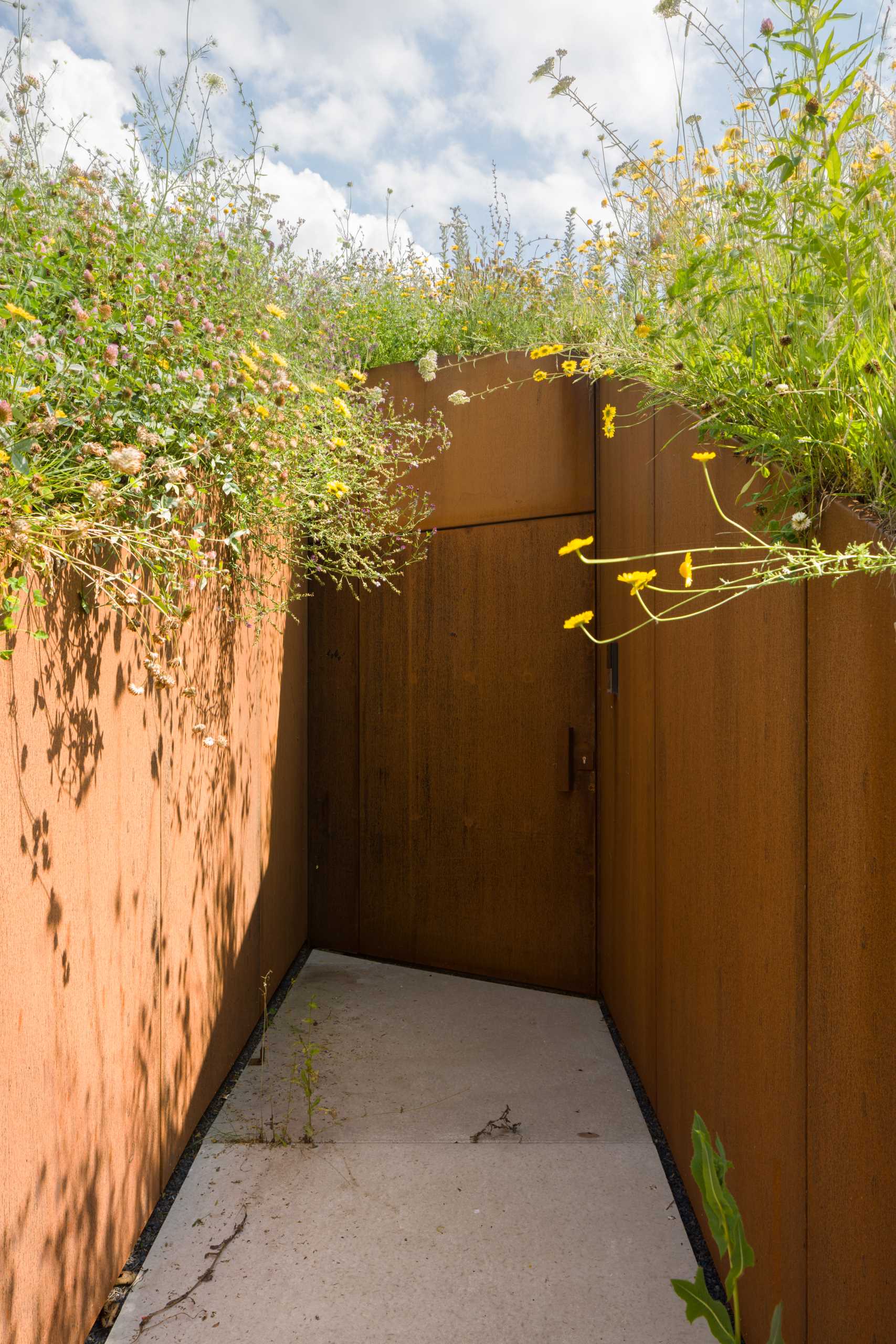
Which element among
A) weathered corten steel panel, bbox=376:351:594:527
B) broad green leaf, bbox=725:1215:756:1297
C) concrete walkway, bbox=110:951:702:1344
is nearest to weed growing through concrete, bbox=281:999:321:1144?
concrete walkway, bbox=110:951:702:1344

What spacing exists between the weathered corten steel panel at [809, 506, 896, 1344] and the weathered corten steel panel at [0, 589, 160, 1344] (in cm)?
142

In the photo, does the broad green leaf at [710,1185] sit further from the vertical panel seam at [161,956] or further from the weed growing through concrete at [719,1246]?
the vertical panel seam at [161,956]

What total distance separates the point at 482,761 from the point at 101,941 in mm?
2404

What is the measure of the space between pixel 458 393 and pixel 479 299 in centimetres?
144

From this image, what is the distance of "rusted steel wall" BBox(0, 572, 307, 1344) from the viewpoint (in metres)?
1.48

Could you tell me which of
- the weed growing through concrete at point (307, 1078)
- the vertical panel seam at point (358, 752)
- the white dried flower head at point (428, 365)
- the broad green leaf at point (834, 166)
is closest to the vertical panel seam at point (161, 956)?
the weed growing through concrete at point (307, 1078)

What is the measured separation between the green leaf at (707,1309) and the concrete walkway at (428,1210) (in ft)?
2.91

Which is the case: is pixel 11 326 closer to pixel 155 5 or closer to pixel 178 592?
pixel 178 592

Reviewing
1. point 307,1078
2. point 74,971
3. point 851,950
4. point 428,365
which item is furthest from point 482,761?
point 851,950

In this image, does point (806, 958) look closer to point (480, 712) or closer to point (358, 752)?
point (480, 712)

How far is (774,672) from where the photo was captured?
5.48 feet

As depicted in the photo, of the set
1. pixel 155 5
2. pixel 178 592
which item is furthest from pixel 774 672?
pixel 155 5

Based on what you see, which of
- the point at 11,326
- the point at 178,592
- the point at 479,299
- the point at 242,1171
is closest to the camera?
the point at 11,326

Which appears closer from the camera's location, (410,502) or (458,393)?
(458,393)
